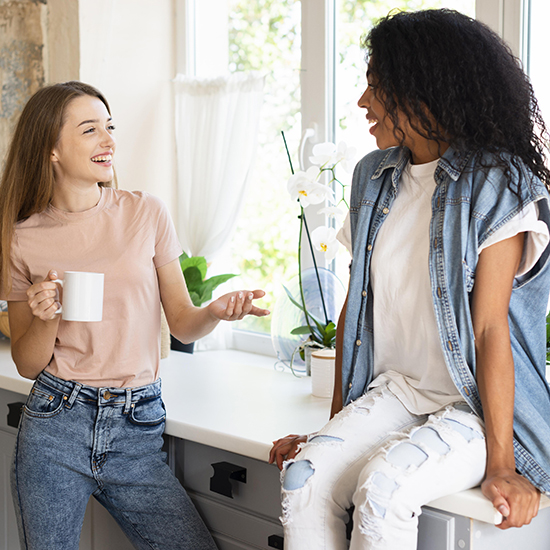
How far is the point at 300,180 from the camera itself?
1.65m

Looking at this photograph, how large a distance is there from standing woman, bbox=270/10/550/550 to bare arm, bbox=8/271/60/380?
19.5 inches

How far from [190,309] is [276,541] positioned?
503mm

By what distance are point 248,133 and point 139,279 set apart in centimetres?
114

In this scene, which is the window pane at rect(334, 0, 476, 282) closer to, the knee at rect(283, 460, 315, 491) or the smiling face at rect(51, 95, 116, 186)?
the smiling face at rect(51, 95, 116, 186)

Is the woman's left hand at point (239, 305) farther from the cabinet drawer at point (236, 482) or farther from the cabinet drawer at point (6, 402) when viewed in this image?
the cabinet drawer at point (6, 402)

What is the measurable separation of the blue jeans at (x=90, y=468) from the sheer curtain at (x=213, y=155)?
118 centimetres

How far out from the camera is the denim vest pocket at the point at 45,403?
134 cm

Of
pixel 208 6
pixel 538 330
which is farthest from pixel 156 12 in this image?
pixel 538 330

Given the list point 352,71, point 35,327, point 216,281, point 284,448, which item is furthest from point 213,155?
point 284,448

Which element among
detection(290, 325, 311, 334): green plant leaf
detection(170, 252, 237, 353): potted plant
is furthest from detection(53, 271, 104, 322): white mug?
detection(170, 252, 237, 353): potted plant

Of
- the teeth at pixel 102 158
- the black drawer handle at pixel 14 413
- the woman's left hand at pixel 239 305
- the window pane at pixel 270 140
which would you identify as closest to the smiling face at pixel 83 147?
the teeth at pixel 102 158

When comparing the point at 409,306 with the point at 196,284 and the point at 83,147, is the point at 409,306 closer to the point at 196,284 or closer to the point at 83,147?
the point at 83,147

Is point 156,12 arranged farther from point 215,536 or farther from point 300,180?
point 215,536

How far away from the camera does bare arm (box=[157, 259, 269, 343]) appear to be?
129cm
